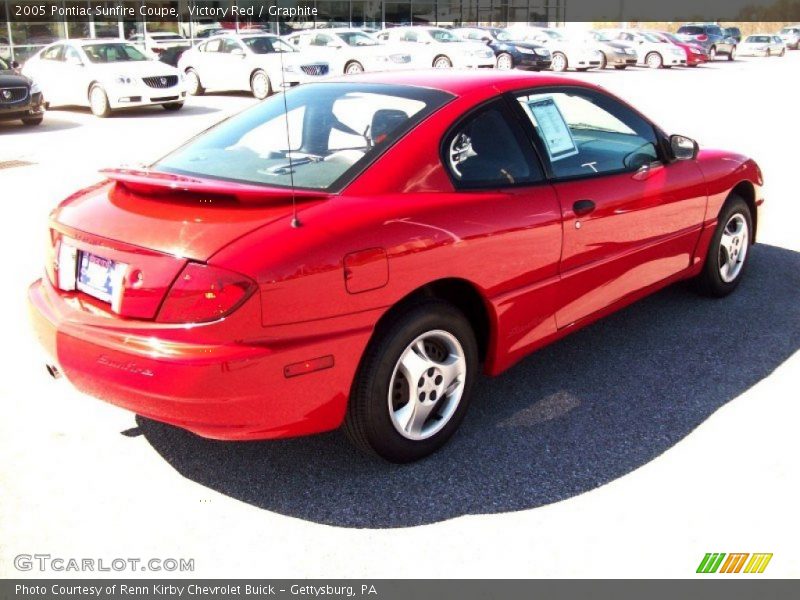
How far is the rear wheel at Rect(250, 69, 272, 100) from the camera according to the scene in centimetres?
2033

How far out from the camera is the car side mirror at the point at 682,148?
4.78 meters

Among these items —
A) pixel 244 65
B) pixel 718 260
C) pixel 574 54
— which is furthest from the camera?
pixel 574 54

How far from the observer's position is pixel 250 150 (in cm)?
379

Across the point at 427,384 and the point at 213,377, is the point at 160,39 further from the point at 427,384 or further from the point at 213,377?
the point at 213,377

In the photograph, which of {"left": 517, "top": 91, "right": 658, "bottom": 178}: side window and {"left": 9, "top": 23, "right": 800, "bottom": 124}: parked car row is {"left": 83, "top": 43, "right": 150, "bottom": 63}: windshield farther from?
{"left": 517, "top": 91, "right": 658, "bottom": 178}: side window

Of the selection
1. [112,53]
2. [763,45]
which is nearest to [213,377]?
[112,53]

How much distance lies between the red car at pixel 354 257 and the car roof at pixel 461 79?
0.02 meters

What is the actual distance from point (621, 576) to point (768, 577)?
0.52 metres

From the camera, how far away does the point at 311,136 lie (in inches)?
151

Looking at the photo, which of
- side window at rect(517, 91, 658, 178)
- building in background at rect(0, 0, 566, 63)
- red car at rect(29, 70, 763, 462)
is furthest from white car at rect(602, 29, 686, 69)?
red car at rect(29, 70, 763, 462)

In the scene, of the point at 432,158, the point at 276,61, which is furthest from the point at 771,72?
the point at 432,158

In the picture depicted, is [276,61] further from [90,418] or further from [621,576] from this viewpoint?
[621,576]

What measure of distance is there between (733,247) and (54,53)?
16.9 meters

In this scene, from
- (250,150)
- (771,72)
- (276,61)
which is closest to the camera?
(250,150)
